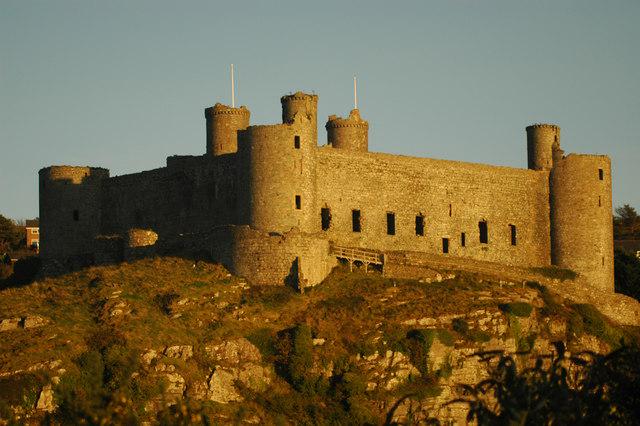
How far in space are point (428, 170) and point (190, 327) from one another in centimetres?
1947

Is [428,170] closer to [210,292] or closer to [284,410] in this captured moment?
[210,292]

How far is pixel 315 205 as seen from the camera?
69188 millimetres

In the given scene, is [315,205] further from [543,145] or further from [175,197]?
[543,145]

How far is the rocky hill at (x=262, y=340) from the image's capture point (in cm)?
5606

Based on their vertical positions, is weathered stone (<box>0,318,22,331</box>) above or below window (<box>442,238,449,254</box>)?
below

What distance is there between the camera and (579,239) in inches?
3063

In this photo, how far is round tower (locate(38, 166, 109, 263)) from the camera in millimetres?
76875

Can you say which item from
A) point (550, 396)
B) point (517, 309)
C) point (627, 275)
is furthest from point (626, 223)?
point (550, 396)

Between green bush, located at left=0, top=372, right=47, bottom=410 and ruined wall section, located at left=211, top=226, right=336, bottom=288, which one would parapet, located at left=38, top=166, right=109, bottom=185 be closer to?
ruined wall section, located at left=211, top=226, right=336, bottom=288

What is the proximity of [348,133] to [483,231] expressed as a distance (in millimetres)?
8522

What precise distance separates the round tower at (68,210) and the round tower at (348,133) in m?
12.4

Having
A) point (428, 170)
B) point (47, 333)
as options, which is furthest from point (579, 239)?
point (47, 333)

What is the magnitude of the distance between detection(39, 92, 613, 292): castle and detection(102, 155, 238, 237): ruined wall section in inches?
3.1

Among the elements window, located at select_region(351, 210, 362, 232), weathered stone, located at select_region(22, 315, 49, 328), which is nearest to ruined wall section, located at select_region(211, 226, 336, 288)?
window, located at select_region(351, 210, 362, 232)
